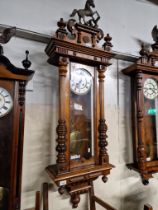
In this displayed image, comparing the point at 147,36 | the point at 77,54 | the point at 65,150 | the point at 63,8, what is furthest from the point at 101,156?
the point at 147,36

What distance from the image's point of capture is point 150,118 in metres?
1.80

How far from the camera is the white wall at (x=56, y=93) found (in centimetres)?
139

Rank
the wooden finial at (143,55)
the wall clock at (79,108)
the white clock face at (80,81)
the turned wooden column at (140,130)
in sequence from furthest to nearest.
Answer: the wooden finial at (143,55) < the turned wooden column at (140,130) < the white clock face at (80,81) < the wall clock at (79,108)

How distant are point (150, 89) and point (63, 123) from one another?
1052 millimetres

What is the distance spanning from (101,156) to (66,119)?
17.0 inches

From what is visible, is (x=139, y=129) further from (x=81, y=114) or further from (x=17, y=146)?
(x=17, y=146)

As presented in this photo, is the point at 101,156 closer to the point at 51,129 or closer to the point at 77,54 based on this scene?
the point at 51,129

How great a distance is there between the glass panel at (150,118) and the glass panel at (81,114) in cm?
68

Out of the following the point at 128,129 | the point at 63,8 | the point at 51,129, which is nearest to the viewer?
the point at 51,129

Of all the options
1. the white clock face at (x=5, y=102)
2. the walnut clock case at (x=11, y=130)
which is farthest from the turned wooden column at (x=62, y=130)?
the white clock face at (x=5, y=102)

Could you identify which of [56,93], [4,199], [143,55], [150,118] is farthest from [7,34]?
[150,118]

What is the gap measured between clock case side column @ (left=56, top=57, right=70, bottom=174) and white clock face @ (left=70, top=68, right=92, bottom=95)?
74 mm

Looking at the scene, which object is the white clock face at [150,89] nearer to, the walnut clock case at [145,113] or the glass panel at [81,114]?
the walnut clock case at [145,113]

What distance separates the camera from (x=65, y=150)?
4.02 ft
